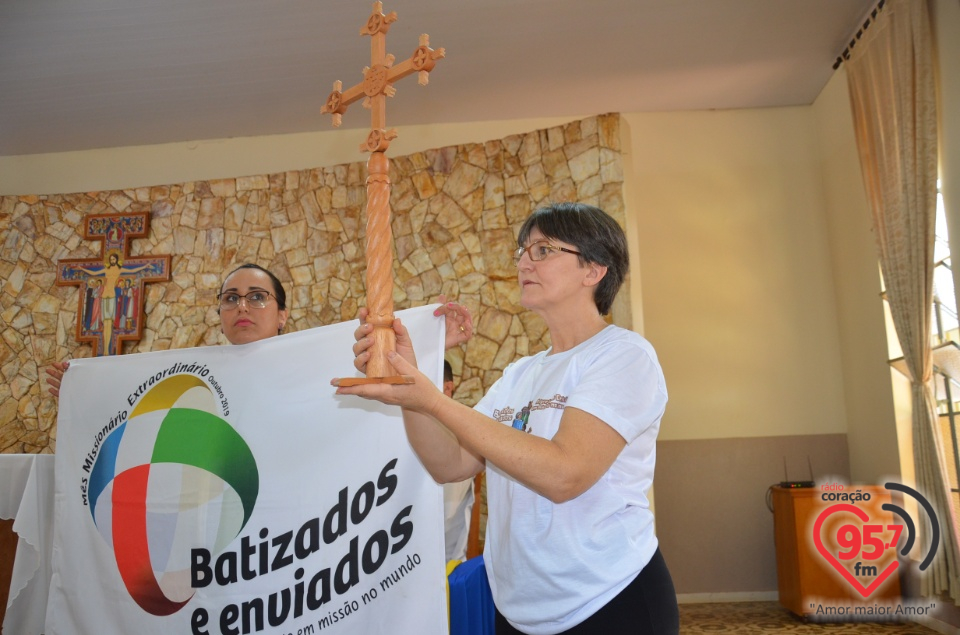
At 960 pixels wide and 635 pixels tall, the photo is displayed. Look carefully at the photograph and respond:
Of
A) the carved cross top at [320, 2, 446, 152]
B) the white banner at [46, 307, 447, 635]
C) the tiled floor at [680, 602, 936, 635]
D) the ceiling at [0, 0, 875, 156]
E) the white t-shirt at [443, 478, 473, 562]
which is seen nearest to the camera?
the carved cross top at [320, 2, 446, 152]

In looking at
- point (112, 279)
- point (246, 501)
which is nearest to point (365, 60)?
point (112, 279)

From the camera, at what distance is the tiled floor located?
4227 mm

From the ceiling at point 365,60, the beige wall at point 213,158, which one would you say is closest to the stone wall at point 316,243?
the beige wall at point 213,158

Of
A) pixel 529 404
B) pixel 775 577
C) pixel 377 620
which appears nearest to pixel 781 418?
pixel 775 577

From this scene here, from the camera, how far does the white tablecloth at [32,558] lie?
8.40 ft

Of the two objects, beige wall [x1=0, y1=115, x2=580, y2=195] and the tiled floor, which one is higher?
beige wall [x1=0, y1=115, x2=580, y2=195]

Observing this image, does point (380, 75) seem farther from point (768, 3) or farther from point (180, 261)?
point (180, 261)

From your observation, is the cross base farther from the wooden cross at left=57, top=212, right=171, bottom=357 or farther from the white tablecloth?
the wooden cross at left=57, top=212, right=171, bottom=357

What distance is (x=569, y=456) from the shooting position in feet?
3.66

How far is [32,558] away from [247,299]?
1.19m

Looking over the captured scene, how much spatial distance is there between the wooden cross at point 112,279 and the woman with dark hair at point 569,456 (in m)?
4.96

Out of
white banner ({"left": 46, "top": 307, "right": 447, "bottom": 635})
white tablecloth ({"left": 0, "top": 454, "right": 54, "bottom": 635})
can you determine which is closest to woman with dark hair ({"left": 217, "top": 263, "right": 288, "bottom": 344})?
white banner ({"left": 46, "top": 307, "right": 447, "bottom": 635})

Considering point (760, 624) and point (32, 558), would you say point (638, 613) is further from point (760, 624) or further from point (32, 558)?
point (760, 624)

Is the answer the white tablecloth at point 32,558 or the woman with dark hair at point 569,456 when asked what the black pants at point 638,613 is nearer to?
the woman with dark hair at point 569,456
